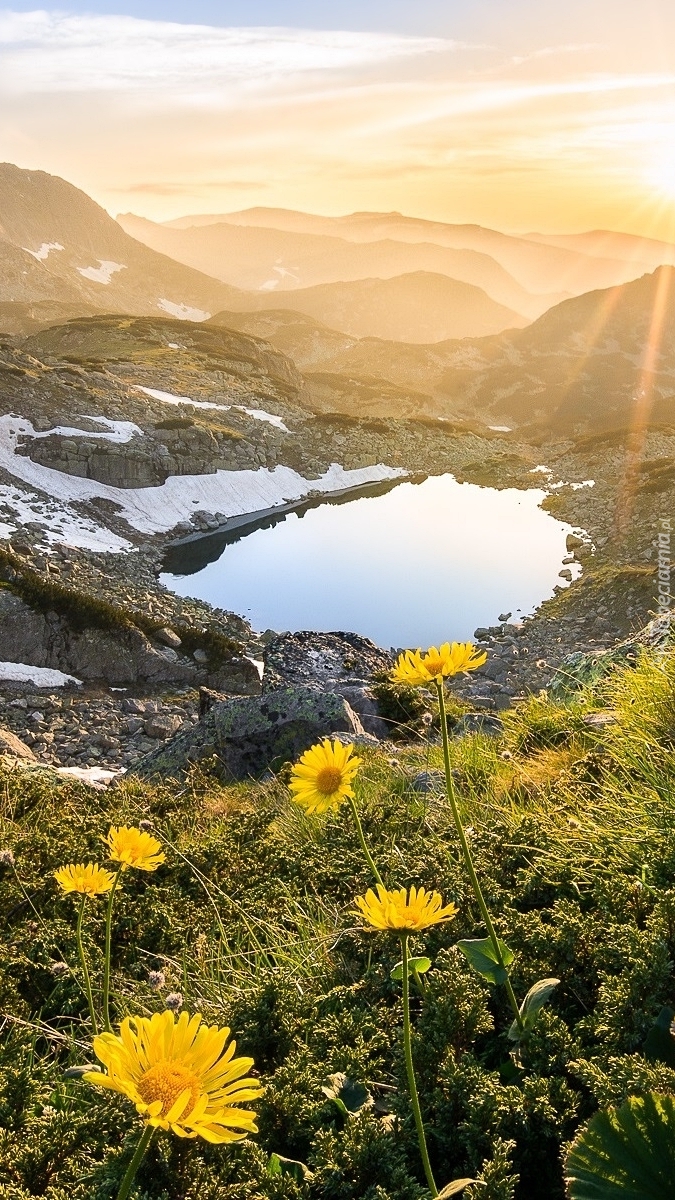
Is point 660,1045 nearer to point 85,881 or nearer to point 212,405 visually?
point 85,881

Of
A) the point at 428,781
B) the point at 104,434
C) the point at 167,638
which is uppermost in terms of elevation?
the point at 104,434

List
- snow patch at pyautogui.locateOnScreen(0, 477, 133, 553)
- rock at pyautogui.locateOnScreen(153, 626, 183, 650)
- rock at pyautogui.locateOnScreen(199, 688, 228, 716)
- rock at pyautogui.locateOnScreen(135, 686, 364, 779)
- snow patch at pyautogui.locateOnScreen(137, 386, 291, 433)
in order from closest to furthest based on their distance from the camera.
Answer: rock at pyautogui.locateOnScreen(135, 686, 364, 779) → rock at pyautogui.locateOnScreen(199, 688, 228, 716) → rock at pyautogui.locateOnScreen(153, 626, 183, 650) → snow patch at pyautogui.locateOnScreen(0, 477, 133, 553) → snow patch at pyautogui.locateOnScreen(137, 386, 291, 433)

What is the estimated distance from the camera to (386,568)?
102 ft

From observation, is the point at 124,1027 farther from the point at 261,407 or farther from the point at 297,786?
the point at 261,407

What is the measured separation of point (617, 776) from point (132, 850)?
2279 mm

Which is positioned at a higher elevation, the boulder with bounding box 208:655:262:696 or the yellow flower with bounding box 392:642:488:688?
the yellow flower with bounding box 392:642:488:688

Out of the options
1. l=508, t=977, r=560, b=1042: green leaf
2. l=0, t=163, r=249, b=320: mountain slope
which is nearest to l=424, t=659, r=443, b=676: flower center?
l=508, t=977, r=560, b=1042: green leaf

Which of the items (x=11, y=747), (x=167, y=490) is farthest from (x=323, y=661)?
(x=167, y=490)

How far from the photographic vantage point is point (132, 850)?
2.41m

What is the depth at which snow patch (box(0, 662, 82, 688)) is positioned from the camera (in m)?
17.8

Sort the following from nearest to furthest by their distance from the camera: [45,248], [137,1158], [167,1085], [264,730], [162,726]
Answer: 1. [137,1158]
2. [167,1085]
3. [264,730]
4. [162,726]
5. [45,248]

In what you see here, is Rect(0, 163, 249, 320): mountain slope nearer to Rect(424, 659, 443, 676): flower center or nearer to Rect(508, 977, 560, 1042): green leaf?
Rect(424, 659, 443, 676): flower center

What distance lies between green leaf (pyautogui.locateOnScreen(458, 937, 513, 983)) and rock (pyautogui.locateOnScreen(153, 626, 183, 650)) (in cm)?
1818

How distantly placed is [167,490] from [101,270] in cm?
17252
